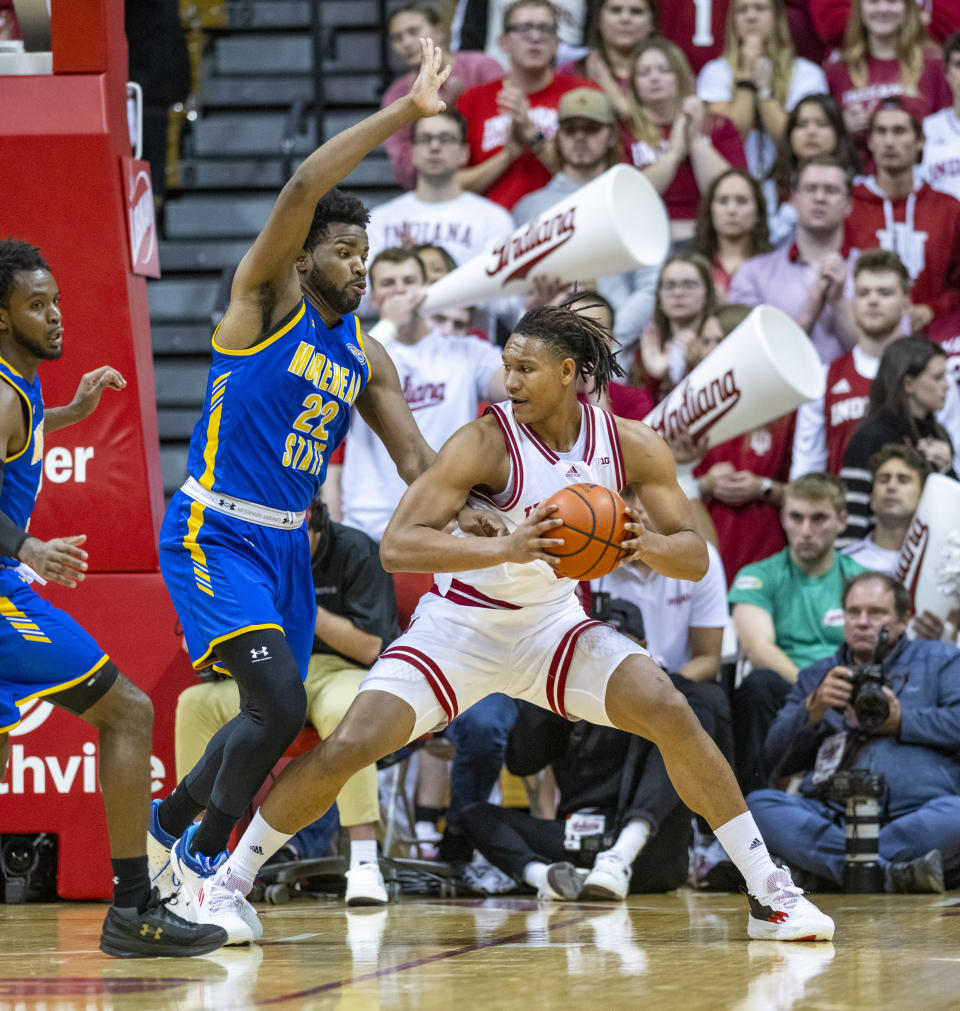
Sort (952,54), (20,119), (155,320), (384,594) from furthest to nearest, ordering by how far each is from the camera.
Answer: (155,320), (952,54), (384,594), (20,119)

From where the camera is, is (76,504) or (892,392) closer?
(76,504)

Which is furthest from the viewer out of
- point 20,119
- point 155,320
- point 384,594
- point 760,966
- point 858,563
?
point 155,320

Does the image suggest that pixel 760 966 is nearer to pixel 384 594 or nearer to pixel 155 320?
pixel 384 594

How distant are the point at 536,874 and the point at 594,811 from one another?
44 centimetres

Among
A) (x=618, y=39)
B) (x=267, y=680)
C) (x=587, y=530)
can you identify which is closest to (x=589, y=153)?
(x=618, y=39)

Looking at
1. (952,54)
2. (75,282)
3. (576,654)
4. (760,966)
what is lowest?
(760,966)

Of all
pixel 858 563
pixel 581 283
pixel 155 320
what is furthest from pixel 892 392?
pixel 155 320

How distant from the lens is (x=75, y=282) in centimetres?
619

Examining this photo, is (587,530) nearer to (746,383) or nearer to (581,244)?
(746,383)

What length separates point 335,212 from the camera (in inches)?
191

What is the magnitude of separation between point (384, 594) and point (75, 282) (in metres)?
1.85

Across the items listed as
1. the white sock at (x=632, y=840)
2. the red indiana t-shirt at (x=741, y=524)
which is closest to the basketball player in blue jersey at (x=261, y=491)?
the white sock at (x=632, y=840)

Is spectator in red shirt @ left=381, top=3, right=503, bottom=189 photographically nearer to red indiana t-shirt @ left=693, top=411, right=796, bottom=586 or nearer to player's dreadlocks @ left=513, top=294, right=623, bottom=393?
red indiana t-shirt @ left=693, top=411, right=796, bottom=586

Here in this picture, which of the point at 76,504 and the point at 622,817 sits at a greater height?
the point at 76,504
